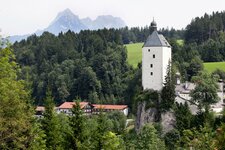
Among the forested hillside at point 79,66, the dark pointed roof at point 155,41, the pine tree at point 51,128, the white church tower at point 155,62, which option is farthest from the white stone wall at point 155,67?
the pine tree at point 51,128

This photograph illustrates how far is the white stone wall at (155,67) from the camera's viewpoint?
58.1 m

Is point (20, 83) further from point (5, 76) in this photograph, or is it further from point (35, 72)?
point (35, 72)

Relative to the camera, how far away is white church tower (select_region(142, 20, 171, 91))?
58.2 meters

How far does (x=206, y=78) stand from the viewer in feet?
191

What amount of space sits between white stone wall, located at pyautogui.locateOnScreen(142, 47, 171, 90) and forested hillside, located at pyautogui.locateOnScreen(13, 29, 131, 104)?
30.6 meters

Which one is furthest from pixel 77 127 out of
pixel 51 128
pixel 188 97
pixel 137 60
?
pixel 137 60

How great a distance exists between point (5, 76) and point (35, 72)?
304 feet

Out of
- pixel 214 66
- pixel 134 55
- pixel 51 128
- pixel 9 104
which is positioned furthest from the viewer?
pixel 134 55

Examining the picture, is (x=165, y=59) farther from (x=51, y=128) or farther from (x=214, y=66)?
(x=51, y=128)

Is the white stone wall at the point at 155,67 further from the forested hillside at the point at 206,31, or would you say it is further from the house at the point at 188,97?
the forested hillside at the point at 206,31

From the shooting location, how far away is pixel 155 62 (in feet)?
192

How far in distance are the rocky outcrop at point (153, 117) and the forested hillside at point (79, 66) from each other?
1164 inches

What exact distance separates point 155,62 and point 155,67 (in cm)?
66

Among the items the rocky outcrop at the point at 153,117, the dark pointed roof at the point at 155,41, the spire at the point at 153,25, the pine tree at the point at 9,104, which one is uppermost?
the spire at the point at 153,25
